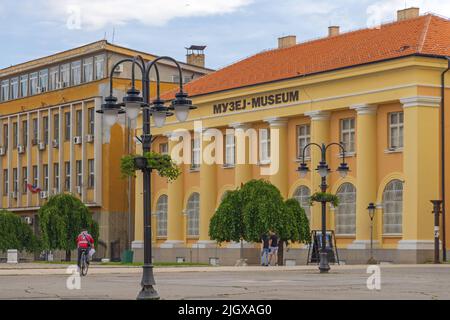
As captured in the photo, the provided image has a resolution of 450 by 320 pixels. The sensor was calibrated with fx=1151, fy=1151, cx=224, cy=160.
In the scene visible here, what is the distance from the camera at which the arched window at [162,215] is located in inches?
2908

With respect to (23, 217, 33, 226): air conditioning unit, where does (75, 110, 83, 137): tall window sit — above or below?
above

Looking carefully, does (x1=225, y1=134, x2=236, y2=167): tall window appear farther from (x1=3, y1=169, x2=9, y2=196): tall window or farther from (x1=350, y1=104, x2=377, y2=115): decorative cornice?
(x1=3, y1=169, x2=9, y2=196): tall window

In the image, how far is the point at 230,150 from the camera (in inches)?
2719

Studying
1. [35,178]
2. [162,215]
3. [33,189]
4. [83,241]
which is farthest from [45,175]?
[83,241]

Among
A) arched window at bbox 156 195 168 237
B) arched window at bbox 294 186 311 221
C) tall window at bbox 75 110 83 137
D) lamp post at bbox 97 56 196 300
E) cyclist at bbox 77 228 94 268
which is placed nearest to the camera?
lamp post at bbox 97 56 196 300

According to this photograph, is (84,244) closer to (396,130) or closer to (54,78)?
(396,130)

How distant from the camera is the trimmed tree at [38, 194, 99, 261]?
227 feet

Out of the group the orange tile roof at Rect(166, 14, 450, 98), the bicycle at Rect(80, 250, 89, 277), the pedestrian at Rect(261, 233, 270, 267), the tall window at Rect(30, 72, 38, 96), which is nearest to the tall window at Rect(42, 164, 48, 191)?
the tall window at Rect(30, 72, 38, 96)

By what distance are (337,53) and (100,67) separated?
2261 cm

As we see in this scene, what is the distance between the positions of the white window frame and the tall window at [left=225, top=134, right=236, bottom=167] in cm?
910

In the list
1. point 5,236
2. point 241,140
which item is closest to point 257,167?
point 241,140

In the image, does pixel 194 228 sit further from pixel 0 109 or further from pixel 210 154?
pixel 0 109
